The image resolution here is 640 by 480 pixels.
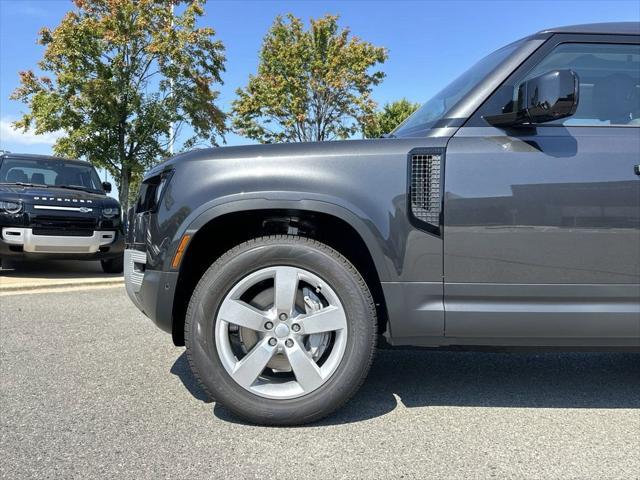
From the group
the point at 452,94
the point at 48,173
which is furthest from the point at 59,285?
the point at 452,94

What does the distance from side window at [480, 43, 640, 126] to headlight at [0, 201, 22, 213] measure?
21.2ft

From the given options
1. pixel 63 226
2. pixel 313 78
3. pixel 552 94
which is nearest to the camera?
pixel 552 94

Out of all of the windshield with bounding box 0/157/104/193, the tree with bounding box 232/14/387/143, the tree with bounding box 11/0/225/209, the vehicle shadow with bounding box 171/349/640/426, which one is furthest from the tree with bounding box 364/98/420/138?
the vehicle shadow with bounding box 171/349/640/426

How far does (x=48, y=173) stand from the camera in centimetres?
779

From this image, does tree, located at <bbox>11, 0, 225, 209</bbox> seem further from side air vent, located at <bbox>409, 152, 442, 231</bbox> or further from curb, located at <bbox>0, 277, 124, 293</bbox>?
side air vent, located at <bbox>409, 152, 442, 231</bbox>

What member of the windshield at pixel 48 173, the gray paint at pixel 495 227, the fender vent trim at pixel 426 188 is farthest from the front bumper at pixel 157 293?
the windshield at pixel 48 173

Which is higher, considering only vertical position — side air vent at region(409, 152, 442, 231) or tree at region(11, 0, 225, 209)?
tree at region(11, 0, 225, 209)

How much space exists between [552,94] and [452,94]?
70cm

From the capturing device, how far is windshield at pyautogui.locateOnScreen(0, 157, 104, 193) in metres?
7.57

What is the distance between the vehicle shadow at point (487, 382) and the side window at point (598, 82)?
1.50 metres

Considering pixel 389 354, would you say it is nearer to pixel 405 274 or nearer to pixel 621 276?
pixel 405 274

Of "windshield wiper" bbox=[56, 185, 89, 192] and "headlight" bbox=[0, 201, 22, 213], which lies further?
"windshield wiper" bbox=[56, 185, 89, 192]

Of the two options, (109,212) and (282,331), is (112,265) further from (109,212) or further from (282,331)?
(282,331)

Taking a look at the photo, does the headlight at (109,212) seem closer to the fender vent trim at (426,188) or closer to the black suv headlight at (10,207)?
the black suv headlight at (10,207)
